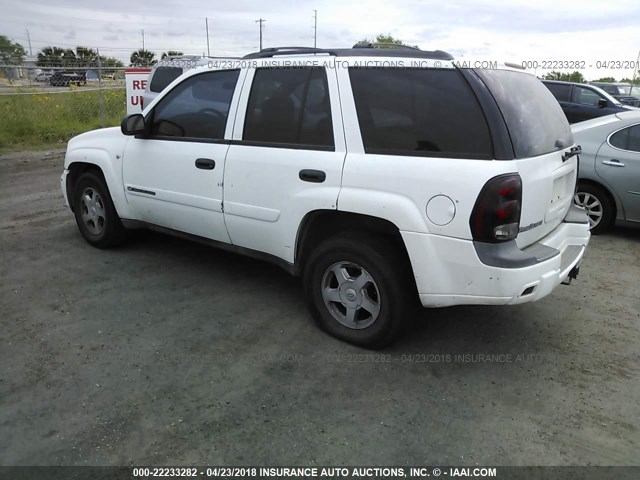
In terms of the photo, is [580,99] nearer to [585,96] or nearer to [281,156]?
[585,96]

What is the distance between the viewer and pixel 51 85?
17.3m

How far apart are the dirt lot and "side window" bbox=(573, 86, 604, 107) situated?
9022 millimetres

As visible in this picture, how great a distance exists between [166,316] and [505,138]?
2.66 metres

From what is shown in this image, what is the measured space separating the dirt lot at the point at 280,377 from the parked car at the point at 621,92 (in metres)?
15.8

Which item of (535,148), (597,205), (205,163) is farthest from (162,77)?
(535,148)

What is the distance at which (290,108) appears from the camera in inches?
146

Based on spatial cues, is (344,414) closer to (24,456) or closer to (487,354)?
(487,354)

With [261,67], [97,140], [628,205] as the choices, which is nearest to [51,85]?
[97,140]

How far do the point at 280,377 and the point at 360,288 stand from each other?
0.76 m

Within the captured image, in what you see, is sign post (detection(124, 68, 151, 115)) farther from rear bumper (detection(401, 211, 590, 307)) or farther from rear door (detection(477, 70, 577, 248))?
rear bumper (detection(401, 211, 590, 307))

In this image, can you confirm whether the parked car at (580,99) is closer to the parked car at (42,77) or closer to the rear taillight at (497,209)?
the rear taillight at (497,209)

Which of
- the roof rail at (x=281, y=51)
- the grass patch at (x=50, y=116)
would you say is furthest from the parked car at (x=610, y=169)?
the grass patch at (x=50, y=116)

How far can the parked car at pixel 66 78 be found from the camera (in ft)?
51.2

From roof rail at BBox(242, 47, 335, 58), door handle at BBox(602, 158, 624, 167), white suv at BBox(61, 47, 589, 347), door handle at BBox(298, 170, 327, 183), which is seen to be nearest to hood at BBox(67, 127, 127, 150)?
white suv at BBox(61, 47, 589, 347)
